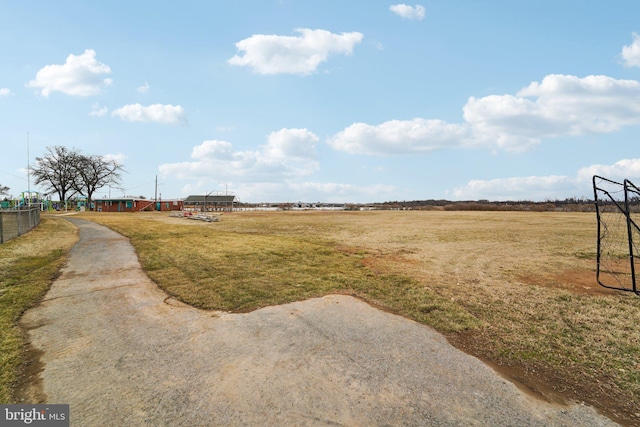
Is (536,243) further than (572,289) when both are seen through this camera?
Yes

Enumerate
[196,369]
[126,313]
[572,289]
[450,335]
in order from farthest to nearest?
[572,289] < [126,313] < [450,335] < [196,369]

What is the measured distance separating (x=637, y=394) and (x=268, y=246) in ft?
42.8

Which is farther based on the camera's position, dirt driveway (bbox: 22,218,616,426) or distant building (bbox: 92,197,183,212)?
distant building (bbox: 92,197,183,212)

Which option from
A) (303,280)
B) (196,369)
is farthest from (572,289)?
(196,369)

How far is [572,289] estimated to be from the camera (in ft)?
27.5

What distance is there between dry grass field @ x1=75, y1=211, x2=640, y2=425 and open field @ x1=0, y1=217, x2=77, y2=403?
2.69 m

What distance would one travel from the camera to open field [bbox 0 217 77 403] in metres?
4.06

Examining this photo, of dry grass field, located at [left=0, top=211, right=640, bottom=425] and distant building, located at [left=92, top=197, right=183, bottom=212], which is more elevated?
distant building, located at [left=92, top=197, right=183, bottom=212]

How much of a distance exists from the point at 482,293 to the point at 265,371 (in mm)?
6138

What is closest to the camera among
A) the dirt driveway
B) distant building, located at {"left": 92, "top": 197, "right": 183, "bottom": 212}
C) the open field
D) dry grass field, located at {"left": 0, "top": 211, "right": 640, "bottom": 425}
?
the dirt driveway

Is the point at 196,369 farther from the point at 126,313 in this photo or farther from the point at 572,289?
the point at 572,289

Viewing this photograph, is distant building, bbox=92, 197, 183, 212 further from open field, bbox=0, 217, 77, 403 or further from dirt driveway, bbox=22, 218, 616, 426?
dirt driveway, bbox=22, 218, 616, 426

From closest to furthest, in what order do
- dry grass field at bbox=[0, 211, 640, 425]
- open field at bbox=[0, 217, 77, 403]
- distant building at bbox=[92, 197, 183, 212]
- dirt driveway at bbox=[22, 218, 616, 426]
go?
dirt driveway at bbox=[22, 218, 616, 426] < open field at bbox=[0, 217, 77, 403] < dry grass field at bbox=[0, 211, 640, 425] < distant building at bbox=[92, 197, 183, 212]

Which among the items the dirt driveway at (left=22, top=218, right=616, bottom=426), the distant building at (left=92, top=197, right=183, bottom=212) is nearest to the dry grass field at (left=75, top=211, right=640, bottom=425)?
the dirt driveway at (left=22, top=218, right=616, bottom=426)
